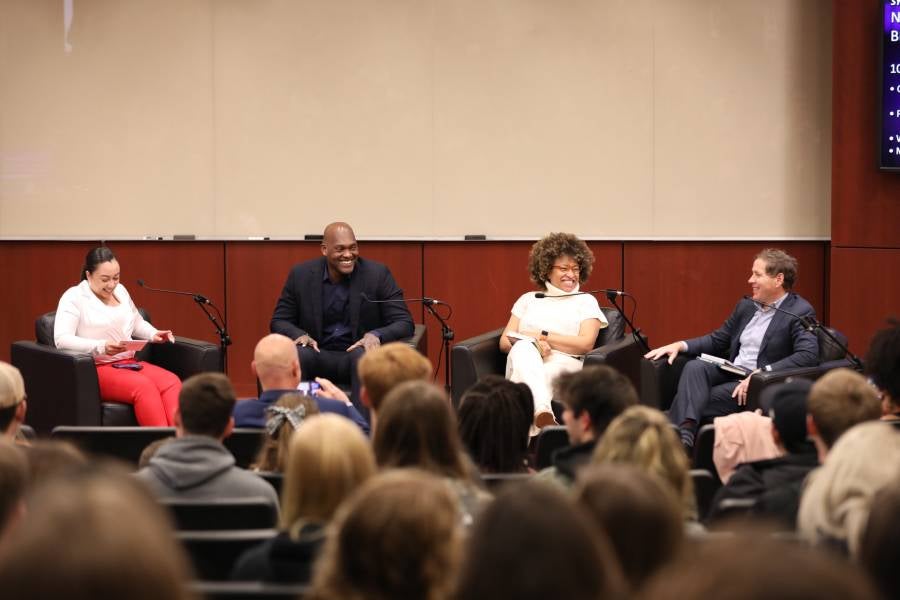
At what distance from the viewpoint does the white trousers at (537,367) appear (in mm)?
5875

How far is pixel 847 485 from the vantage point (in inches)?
94.2

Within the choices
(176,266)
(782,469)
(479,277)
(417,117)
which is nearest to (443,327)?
(479,277)

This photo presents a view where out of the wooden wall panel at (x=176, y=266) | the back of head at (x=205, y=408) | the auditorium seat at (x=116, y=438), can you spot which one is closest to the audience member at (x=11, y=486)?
the back of head at (x=205, y=408)

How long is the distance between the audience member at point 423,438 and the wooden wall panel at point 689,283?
16.9 ft

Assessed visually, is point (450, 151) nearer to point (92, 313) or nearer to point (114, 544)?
point (92, 313)

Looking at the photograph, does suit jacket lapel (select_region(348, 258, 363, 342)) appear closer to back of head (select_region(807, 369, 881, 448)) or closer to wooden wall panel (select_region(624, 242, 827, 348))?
wooden wall panel (select_region(624, 242, 827, 348))

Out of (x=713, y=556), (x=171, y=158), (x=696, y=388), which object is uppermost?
(x=171, y=158)

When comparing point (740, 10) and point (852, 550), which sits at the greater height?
point (740, 10)

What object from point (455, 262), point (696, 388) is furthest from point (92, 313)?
point (696, 388)

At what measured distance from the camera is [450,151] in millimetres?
7961

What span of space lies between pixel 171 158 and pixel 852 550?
6.53 meters

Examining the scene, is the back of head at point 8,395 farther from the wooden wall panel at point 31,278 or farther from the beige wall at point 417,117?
the wooden wall panel at point 31,278

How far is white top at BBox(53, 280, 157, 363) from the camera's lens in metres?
6.05

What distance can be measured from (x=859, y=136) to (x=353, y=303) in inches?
130
